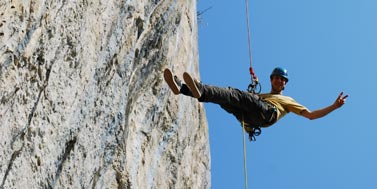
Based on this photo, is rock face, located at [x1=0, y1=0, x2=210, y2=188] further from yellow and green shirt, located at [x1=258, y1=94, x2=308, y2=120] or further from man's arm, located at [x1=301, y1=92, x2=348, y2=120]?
man's arm, located at [x1=301, y1=92, x2=348, y2=120]

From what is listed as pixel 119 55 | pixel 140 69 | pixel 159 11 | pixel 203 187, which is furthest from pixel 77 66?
pixel 203 187

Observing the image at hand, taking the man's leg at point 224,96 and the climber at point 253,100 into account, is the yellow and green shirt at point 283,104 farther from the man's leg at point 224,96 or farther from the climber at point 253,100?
the man's leg at point 224,96

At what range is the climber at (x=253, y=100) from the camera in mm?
6559

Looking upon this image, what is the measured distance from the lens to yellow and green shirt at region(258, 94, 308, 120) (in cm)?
749

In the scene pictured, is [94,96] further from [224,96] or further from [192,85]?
[224,96]

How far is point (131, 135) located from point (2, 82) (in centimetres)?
317

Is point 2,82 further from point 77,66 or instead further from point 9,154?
point 77,66

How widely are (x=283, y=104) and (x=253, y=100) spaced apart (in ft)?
1.94

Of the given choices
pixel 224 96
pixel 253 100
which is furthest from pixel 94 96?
pixel 253 100

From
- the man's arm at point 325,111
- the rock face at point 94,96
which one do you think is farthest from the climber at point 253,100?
the rock face at point 94,96

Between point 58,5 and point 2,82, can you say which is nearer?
point 2,82

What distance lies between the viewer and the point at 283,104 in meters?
7.58

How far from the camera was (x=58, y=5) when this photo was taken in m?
5.38

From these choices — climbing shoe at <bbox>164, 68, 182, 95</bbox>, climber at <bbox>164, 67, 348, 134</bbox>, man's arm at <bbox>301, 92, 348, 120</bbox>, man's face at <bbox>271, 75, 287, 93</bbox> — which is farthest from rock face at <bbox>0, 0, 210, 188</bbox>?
man's arm at <bbox>301, 92, 348, 120</bbox>
